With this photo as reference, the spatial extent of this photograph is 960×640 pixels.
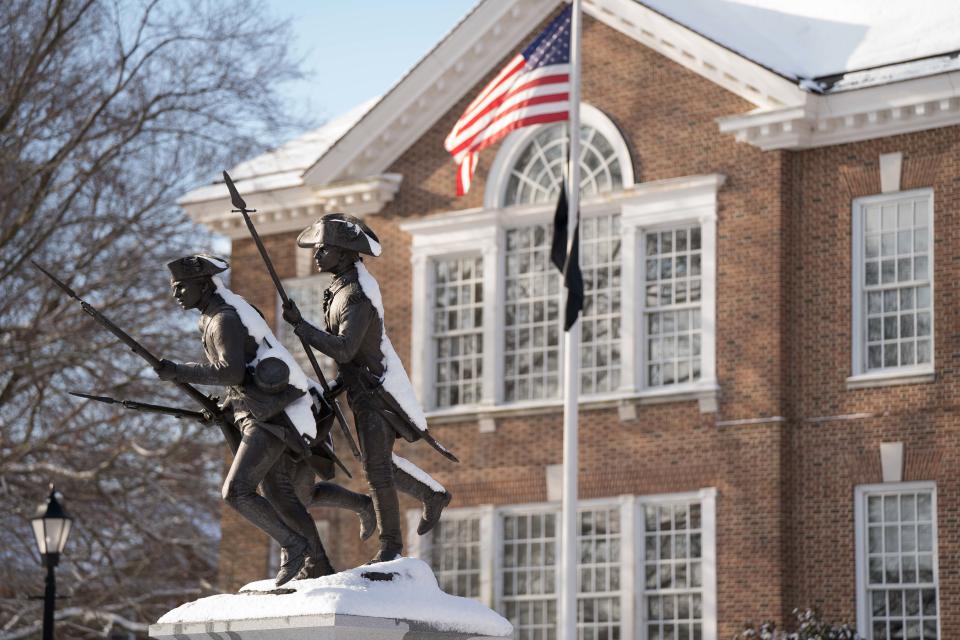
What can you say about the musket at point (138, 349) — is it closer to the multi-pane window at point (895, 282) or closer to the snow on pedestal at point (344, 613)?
the snow on pedestal at point (344, 613)

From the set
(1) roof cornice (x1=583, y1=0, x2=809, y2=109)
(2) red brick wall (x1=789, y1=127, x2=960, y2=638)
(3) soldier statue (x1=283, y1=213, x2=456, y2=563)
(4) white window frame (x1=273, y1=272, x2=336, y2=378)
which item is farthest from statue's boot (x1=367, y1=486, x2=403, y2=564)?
(4) white window frame (x1=273, y1=272, x2=336, y2=378)

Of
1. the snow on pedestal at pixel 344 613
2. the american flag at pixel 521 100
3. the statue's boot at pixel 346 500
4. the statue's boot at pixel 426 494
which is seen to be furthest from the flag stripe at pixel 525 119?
the snow on pedestal at pixel 344 613

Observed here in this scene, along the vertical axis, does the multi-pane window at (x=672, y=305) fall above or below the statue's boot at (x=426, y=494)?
above

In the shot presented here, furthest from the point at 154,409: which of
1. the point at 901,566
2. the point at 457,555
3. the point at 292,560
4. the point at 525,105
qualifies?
the point at 457,555

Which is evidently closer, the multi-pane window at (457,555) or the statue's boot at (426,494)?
the statue's boot at (426,494)

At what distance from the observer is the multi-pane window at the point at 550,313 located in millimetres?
28016

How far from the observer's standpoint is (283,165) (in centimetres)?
3262

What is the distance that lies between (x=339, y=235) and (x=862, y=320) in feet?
50.0

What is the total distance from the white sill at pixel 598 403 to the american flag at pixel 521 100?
3.60 metres

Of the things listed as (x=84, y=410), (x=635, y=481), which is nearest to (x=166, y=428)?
(x=84, y=410)

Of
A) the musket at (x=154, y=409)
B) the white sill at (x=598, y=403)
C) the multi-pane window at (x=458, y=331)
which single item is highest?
the multi-pane window at (x=458, y=331)

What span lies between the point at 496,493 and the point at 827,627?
234 inches

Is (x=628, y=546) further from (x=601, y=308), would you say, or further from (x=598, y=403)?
(x=601, y=308)

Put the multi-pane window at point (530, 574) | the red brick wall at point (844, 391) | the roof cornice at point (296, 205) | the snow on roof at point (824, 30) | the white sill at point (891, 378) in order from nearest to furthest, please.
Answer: the red brick wall at point (844, 391) → the white sill at point (891, 378) → the snow on roof at point (824, 30) → the multi-pane window at point (530, 574) → the roof cornice at point (296, 205)
